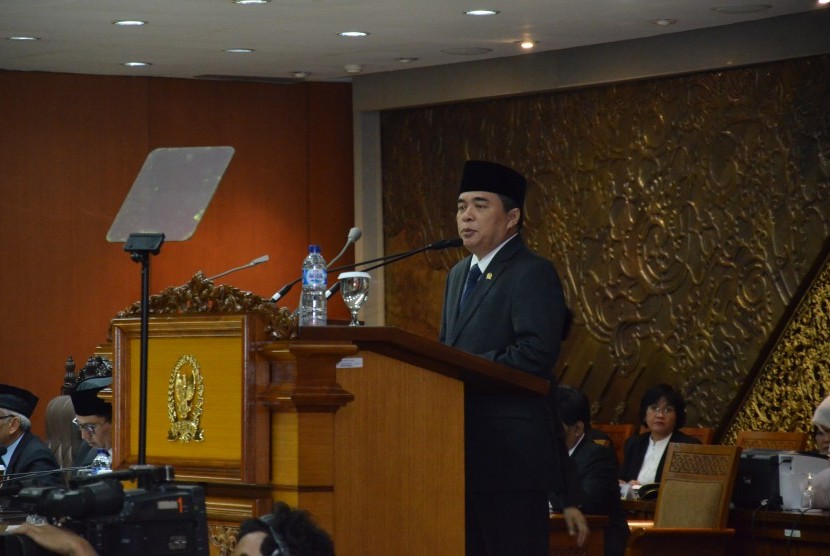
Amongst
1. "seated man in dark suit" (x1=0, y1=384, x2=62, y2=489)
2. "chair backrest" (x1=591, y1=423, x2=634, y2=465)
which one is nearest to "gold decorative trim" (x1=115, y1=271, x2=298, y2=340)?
"seated man in dark suit" (x1=0, y1=384, x2=62, y2=489)

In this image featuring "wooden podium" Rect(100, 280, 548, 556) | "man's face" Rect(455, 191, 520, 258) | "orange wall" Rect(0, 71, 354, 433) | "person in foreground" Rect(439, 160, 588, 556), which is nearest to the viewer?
"wooden podium" Rect(100, 280, 548, 556)

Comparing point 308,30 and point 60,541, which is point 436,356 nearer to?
point 60,541

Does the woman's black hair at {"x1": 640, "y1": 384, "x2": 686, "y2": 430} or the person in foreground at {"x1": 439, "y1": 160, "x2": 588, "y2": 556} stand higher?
the person in foreground at {"x1": 439, "y1": 160, "x2": 588, "y2": 556}

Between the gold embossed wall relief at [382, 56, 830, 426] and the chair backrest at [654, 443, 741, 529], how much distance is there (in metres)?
2.87

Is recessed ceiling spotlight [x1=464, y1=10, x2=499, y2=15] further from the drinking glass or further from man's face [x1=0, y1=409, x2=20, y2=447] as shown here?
the drinking glass

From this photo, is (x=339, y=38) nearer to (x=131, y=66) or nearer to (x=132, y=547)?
(x=131, y=66)

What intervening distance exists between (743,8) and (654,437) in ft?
8.40

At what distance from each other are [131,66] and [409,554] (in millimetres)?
7714

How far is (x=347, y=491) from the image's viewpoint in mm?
2703

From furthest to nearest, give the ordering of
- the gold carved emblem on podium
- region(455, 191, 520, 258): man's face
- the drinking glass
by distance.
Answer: region(455, 191, 520, 258): man's face < the drinking glass < the gold carved emblem on podium

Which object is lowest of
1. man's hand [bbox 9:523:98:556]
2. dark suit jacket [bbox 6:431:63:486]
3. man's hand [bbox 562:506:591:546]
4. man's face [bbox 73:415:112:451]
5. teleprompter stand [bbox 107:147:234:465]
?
dark suit jacket [bbox 6:431:63:486]

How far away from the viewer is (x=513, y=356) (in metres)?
3.08

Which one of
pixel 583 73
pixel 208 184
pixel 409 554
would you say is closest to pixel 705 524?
pixel 409 554

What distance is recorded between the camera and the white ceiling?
8.23 m
